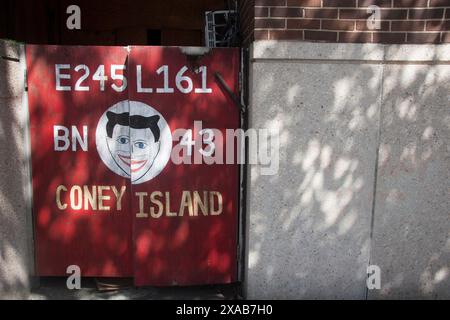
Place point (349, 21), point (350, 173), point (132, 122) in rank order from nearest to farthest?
point (349, 21) < point (350, 173) < point (132, 122)

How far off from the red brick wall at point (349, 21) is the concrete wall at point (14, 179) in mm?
1943

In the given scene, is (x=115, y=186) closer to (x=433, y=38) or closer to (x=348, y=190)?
(x=348, y=190)

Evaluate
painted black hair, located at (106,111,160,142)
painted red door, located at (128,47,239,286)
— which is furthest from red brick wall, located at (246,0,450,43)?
painted black hair, located at (106,111,160,142)

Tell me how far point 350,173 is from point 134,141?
178 cm

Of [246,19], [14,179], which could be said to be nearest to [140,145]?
[14,179]

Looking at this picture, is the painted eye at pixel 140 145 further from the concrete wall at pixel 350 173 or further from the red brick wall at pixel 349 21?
the red brick wall at pixel 349 21

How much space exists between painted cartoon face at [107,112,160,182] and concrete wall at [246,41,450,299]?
0.85 m

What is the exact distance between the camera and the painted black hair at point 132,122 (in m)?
3.36

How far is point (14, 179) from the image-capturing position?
3.32 m

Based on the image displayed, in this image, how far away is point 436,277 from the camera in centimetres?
337

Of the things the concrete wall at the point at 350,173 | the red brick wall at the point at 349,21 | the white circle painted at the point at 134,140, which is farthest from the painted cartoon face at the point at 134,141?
the red brick wall at the point at 349,21

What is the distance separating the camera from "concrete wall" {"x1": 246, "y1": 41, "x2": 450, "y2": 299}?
314 centimetres

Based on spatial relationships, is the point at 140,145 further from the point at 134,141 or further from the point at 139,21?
the point at 139,21

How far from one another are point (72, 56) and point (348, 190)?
249cm
